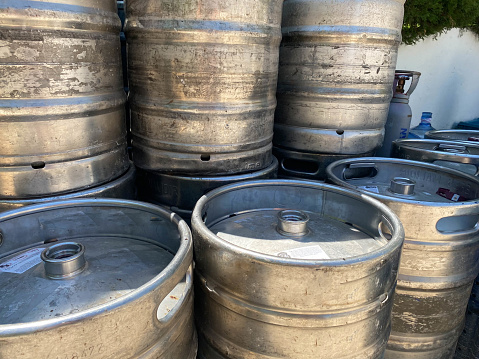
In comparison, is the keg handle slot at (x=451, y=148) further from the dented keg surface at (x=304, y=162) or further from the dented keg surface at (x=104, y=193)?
the dented keg surface at (x=104, y=193)

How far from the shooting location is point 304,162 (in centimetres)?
230

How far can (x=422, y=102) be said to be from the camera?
5277 mm

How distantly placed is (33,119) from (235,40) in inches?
29.8

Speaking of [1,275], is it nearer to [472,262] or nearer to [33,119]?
[33,119]

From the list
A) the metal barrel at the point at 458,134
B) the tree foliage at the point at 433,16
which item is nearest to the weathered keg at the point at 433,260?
the metal barrel at the point at 458,134

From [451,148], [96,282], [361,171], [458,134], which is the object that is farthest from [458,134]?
[96,282]

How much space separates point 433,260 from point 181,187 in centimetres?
101

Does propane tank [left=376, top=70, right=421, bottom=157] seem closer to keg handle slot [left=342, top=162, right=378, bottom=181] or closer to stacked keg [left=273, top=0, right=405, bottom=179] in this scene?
stacked keg [left=273, top=0, right=405, bottom=179]

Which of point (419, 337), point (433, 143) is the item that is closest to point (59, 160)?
point (419, 337)

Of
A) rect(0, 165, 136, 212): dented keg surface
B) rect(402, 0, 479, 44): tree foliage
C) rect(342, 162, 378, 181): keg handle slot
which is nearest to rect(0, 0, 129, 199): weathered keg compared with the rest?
rect(0, 165, 136, 212): dented keg surface

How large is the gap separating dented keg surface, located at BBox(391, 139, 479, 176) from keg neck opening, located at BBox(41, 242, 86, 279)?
1.71 m

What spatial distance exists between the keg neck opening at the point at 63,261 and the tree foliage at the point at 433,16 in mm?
4394

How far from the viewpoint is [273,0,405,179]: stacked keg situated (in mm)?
1901

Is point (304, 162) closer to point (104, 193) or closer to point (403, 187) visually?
point (403, 187)
